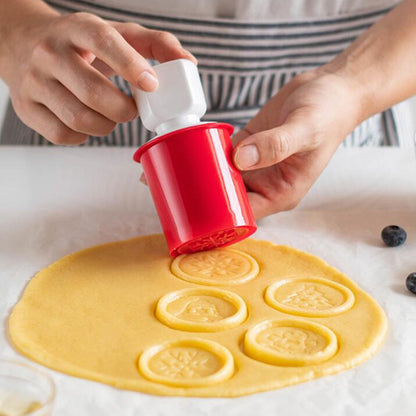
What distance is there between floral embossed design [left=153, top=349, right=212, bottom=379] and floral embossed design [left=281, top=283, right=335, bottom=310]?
20 cm

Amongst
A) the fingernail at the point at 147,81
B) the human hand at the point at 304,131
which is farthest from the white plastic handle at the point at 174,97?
the human hand at the point at 304,131

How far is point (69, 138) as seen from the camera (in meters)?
1.24

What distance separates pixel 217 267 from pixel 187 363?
0.30 metres

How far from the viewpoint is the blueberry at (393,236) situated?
1.20m

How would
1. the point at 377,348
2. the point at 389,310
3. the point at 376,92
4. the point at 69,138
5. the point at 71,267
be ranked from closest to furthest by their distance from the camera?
the point at 377,348 < the point at 389,310 < the point at 71,267 < the point at 69,138 < the point at 376,92

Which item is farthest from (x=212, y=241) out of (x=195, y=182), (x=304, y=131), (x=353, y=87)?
(x=353, y=87)

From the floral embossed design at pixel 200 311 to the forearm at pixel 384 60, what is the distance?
0.64m

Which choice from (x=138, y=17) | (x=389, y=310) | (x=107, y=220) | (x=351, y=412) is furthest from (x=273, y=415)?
(x=138, y=17)

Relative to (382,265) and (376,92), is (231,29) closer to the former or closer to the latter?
(376,92)

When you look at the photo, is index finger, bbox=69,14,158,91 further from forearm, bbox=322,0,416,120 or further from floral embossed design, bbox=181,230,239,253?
forearm, bbox=322,0,416,120

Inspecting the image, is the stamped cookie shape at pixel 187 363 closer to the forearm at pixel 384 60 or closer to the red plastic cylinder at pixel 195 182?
the red plastic cylinder at pixel 195 182

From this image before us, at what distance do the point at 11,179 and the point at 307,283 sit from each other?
2.71 feet

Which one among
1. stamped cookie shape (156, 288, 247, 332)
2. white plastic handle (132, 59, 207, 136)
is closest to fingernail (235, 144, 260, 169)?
white plastic handle (132, 59, 207, 136)

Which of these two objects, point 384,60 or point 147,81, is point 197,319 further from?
point 384,60
